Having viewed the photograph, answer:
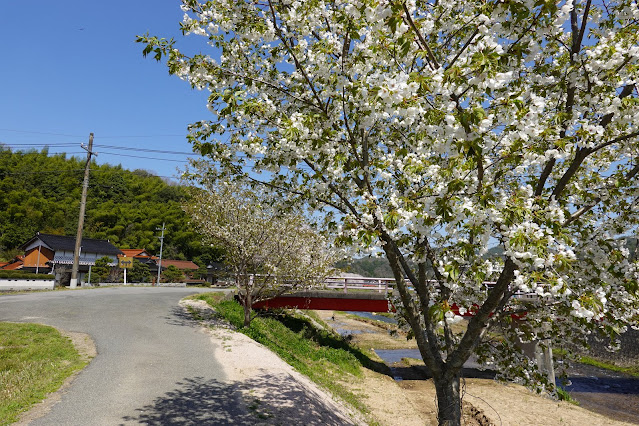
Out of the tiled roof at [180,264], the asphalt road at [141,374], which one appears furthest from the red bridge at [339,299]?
the tiled roof at [180,264]

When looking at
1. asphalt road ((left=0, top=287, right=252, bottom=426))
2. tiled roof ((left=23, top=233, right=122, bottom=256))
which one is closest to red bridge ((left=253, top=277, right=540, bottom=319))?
asphalt road ((left=0, top=287, right=252, bottom=426))

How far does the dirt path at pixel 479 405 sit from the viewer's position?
1530 cm

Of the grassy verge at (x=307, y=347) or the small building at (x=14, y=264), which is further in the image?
the small building at (x=14, y=264)

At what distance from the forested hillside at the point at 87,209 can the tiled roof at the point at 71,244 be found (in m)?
11.5

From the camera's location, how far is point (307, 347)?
2145 cm

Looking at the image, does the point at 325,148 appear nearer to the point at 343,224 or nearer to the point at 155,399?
the point at 343,224

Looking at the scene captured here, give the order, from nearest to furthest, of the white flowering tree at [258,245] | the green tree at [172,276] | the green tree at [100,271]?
the white flowering tree at [258,245]
the green tree at [100,271]
the green tree at [172,276]

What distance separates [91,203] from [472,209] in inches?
3177

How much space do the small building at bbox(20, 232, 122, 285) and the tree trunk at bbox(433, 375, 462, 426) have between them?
176 feet

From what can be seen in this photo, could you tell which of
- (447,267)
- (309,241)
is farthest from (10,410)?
(309,241)

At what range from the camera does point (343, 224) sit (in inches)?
221

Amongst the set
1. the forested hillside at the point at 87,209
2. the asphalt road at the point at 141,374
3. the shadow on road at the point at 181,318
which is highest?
the forested hillside at the point at 87,209

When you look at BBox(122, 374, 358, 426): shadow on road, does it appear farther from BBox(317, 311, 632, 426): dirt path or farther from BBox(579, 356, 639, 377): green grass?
BBox(579, 356, 639, 377): green grass

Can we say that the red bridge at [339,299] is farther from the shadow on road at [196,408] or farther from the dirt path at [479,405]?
the shadow on road at [196,408]
